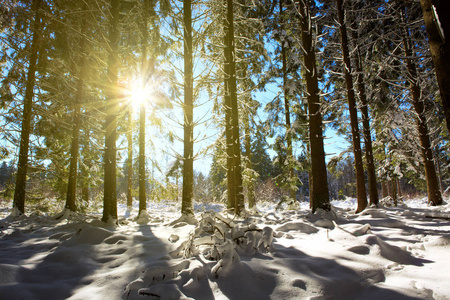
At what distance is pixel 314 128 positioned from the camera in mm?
6684

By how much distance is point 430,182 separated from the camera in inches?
361

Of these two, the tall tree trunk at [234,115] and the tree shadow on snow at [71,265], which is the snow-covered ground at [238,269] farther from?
the tall tree trunk at [234,115]

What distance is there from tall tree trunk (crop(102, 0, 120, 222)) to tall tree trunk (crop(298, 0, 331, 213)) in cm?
552

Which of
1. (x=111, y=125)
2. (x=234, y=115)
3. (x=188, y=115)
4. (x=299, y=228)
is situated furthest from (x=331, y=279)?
(x=234, y=115)

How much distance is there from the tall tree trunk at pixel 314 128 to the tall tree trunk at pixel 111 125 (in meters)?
5.52

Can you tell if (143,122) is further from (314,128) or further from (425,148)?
(425,148)

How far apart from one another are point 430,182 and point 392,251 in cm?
929

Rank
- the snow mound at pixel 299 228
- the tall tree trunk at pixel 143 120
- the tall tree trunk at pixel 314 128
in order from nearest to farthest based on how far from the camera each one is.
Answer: the snow mound at pixel 299 228 < the tall tree trunk at pixel 314 128 < the tall tree trunk at pixel 143 120

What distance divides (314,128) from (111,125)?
5.83 metres

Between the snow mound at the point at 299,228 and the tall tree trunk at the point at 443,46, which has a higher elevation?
the tall tree trunk at the point at 443,46

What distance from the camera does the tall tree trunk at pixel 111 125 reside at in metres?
6.06

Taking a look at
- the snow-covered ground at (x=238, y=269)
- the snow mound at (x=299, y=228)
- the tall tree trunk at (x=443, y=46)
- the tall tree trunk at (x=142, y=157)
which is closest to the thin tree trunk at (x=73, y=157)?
the tall tree trunk at (x=142, y=157)

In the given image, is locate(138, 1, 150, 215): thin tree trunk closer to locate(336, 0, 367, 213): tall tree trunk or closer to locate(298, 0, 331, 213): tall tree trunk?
locate(298, 0, 331, 213): tall tree trunk

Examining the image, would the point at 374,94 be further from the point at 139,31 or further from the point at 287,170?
the point at 139,31
